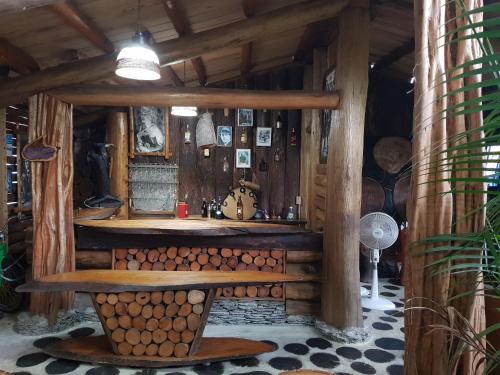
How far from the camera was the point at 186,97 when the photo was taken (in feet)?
11.9

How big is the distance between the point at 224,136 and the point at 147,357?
4.43 meters

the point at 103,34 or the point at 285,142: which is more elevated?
the point at 103,34

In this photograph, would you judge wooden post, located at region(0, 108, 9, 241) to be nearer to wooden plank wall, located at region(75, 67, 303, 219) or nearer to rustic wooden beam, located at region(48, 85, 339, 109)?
rustic wooden beam, located at region(48, 85, 339, 109)

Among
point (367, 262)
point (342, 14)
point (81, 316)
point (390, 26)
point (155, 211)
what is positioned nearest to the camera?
point (342, 14)

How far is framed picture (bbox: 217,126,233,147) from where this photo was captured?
262 inches

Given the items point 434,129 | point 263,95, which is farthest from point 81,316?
point 434,129

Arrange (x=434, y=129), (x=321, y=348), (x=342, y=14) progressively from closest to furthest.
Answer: (x=434, y=129)
(x=321, y=348)
(x=342, y=14)

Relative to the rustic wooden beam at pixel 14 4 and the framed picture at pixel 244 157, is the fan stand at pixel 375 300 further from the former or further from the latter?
the rustic wooden beam at pixel 14 4

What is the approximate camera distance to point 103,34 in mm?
3559

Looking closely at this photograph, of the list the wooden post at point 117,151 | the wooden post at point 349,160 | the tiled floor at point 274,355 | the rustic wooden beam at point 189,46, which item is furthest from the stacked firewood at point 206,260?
the wooden post at point 117,151

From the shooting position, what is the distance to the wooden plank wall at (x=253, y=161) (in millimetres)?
6602

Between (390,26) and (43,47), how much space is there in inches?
168

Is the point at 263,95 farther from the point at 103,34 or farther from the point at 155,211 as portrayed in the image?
the point at 155,211

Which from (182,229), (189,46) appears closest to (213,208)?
(182,229)
